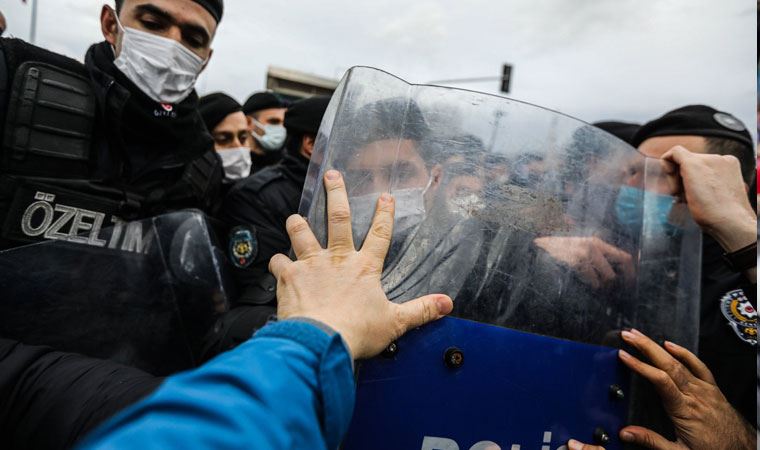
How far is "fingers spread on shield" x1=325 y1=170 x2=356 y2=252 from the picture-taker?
0.90 m

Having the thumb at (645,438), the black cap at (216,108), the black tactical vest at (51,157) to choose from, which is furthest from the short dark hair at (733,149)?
the black cap at (216,108)

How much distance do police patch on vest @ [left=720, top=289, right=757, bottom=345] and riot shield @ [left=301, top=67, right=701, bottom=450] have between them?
0.45 meters

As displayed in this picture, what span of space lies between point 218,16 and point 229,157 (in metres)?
1.50

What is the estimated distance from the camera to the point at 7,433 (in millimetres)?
976

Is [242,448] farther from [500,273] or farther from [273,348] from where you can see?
[500,273]

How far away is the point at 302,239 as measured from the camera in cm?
91

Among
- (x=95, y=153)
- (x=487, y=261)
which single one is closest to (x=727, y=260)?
(x=487, y=261)

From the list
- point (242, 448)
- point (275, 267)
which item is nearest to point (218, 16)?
point (275, 267)

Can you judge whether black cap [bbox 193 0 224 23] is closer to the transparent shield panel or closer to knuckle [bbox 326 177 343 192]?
the transparent shield panel

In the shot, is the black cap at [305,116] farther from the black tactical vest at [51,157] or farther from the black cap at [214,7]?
the black tactical vest at [51,157]

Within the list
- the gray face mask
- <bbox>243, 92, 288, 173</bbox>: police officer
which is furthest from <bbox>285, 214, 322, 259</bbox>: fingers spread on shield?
<bbox>243, 92, 288, 173</bbox>: police officer

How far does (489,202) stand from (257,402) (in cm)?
72

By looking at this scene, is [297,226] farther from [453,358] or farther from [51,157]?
[51,157]

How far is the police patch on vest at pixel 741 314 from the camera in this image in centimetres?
134
